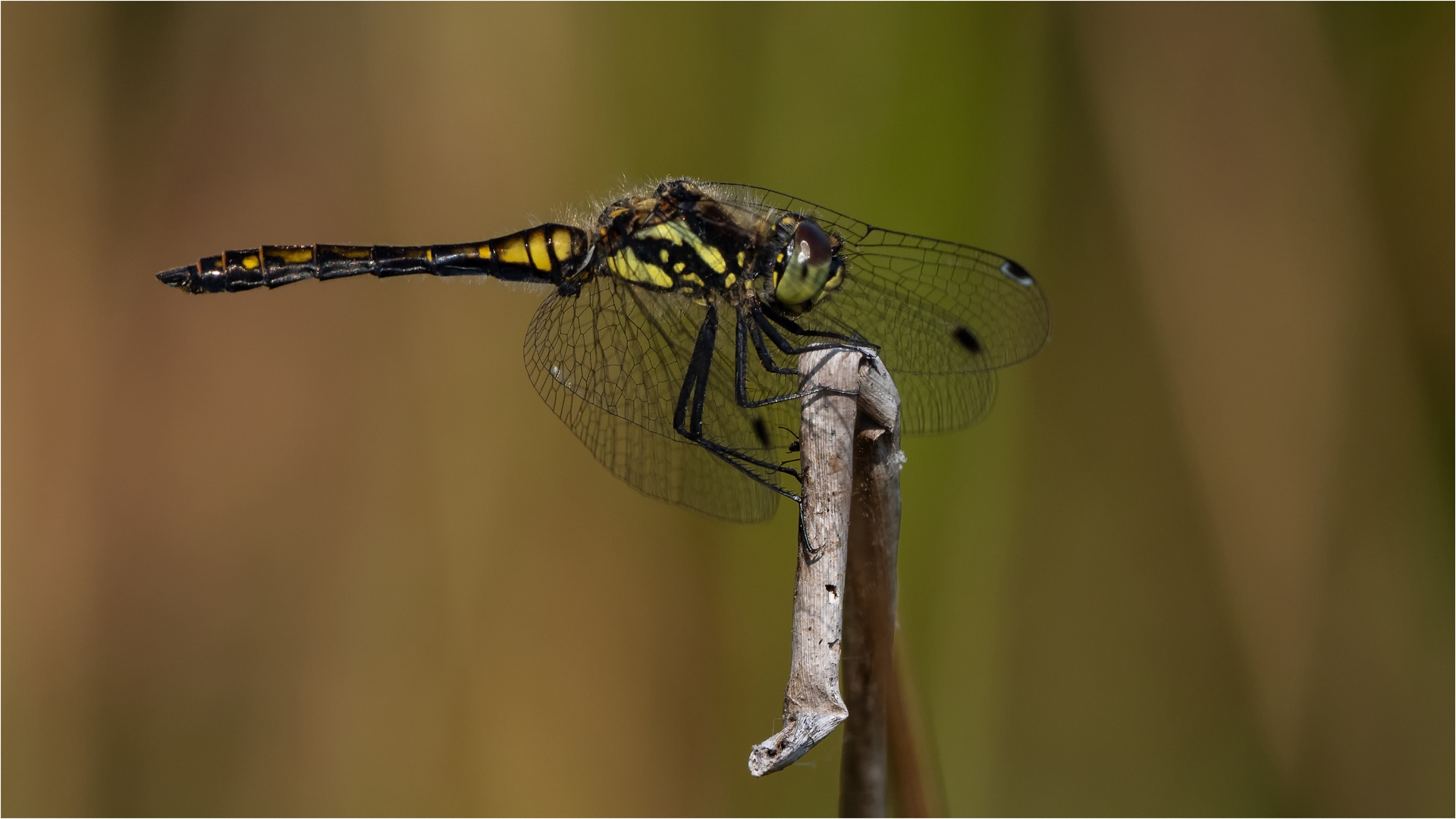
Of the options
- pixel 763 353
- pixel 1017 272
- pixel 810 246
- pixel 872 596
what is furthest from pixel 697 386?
pixel 872 596

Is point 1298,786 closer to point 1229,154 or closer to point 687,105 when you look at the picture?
point 1229,154

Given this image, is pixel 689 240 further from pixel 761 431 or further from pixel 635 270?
pixel 761 431

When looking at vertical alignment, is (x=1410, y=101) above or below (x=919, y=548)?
above

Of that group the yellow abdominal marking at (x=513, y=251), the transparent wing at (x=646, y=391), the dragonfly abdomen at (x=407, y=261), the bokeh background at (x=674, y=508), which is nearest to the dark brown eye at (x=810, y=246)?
the transparent wing at (x=646, y=391)

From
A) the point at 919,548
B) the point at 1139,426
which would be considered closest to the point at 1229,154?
the point at 1139,426

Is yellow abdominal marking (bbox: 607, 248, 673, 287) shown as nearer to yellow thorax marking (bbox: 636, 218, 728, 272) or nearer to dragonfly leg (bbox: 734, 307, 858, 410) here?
yellow thorax marking (bbox: 636, 218, 728, 272)

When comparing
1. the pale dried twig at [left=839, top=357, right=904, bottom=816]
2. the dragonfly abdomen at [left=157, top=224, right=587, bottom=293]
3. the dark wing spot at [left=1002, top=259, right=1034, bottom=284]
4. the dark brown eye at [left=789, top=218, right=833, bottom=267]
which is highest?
the dragonfly abdomen at [left=157, top=224, right=587, bottom=293]

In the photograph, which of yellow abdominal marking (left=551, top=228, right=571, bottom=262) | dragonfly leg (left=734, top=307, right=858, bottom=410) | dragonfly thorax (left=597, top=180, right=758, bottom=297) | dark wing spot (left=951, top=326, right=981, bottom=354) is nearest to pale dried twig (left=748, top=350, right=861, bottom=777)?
dragonfly leg (left=734, top=307, right=858, bottom=410)
